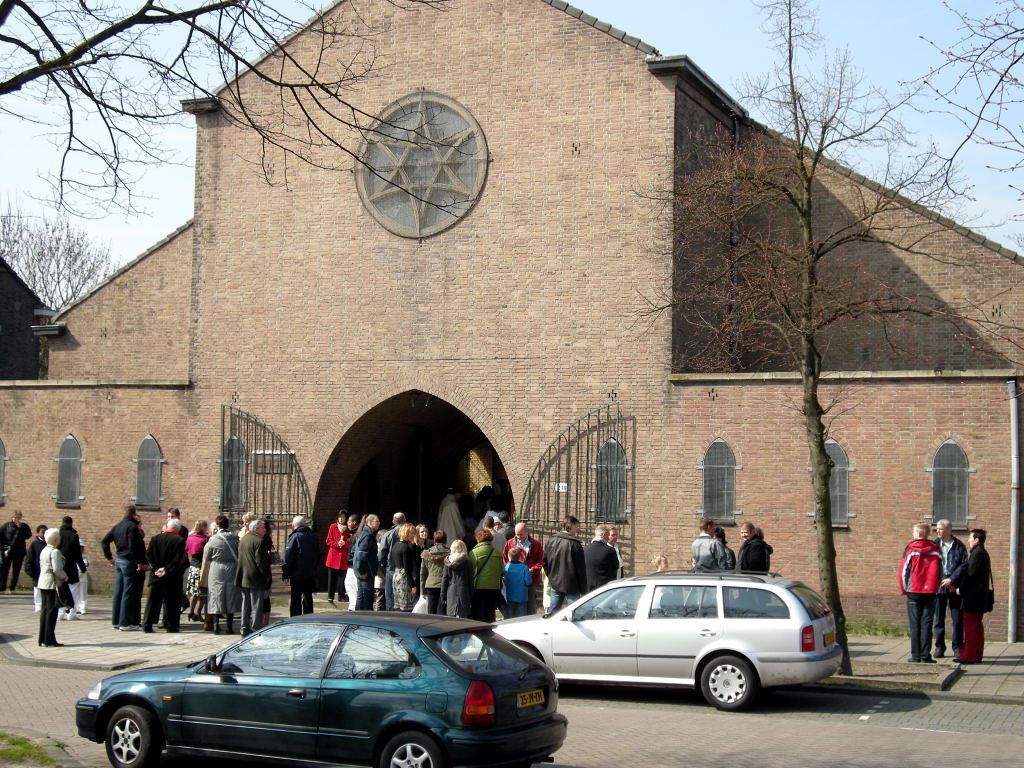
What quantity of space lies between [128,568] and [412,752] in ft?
38.8

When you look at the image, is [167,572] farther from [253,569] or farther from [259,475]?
[259,475]

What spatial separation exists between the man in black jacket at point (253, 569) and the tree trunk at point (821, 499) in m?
8.06

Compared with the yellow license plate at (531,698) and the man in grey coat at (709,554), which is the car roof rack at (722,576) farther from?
the yellow license plate at (531,698)

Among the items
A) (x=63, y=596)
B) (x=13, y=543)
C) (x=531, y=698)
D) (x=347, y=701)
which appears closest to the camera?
(x=347, y=701)

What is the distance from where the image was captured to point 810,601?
1395cm

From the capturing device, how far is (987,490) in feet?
62.5

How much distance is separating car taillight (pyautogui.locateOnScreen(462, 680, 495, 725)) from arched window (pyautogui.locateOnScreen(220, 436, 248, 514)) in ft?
51.6

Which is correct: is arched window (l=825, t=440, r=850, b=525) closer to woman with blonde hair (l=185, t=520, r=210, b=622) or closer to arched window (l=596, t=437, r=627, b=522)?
arched window (l=596, t=437, r=627, b=522)

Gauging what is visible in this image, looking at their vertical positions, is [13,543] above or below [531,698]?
above

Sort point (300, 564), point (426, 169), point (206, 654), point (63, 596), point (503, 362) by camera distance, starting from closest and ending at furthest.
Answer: point (206, 654) < point (63, 596) < point (300, 564) < point (503, 362) < point (426, 169)

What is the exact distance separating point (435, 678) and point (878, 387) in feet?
40.6

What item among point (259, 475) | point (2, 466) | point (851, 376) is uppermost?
point (851, 376)

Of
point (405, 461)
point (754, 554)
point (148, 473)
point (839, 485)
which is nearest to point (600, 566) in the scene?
point (754, 554)

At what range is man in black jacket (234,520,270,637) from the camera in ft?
61.9
